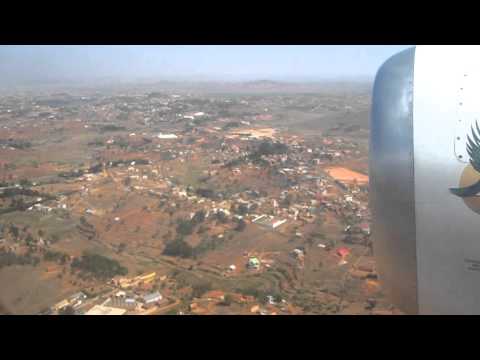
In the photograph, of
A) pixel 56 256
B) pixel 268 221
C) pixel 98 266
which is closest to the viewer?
pixel 98 266

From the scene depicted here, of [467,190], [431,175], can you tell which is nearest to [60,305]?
[431,175]

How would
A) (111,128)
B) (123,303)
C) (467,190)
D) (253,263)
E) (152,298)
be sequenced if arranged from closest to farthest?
(467,190) < (123,303) < (152,298) < (253,263) < (111,128)

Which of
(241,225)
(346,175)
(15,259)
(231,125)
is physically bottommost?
(15,259)

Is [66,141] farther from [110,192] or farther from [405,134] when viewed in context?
[405,134]

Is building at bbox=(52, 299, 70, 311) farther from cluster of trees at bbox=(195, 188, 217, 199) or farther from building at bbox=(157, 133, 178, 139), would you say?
building at bbox=(157, 133, 178, 139)

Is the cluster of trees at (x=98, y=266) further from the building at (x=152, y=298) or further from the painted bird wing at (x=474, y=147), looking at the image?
the painted bird wing at (x=474, y=147)

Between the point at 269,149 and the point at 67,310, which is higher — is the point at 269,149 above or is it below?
above

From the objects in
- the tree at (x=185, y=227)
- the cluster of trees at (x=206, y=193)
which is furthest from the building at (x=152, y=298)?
the cluster of trees at (x=206, y=193)

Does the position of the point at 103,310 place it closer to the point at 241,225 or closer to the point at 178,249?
the point at 178,249
